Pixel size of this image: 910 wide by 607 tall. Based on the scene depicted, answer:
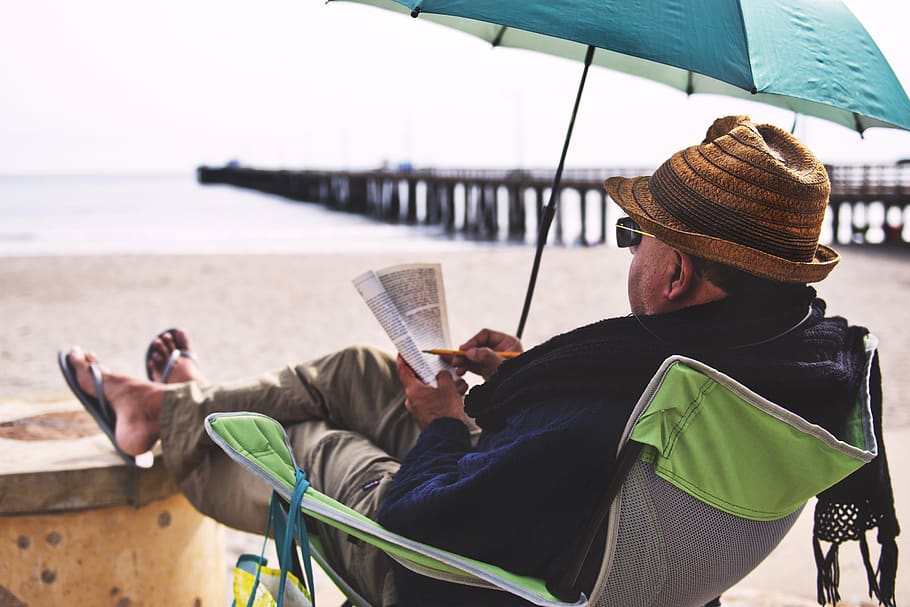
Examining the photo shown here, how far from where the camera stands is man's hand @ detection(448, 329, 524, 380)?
6.54 feet

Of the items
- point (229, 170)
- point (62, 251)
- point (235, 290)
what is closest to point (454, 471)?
point (235, 290)

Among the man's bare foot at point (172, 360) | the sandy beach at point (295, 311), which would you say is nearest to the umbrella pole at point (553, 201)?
the man's bare foot at point (172, 360)

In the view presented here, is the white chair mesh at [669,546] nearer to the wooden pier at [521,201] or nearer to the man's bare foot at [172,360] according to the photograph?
the man's bare foot at [172,360]

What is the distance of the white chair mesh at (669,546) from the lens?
141 centimetres

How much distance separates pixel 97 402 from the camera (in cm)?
243

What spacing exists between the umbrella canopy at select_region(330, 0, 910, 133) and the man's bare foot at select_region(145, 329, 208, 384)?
50.1 inches

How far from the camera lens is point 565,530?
146cm

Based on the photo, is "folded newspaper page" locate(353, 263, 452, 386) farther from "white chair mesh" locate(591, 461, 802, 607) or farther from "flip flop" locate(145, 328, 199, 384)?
"flip flop" locate(145, 328, 199, 384)

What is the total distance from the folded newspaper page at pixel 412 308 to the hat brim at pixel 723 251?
62cm

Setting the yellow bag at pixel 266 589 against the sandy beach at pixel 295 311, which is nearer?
the yellow bag at pixel 266 589

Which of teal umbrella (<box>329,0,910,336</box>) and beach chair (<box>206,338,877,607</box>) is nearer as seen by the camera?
beach chair (<box>206,338,877,607</box>)

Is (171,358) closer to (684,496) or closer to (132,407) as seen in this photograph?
(132,407)

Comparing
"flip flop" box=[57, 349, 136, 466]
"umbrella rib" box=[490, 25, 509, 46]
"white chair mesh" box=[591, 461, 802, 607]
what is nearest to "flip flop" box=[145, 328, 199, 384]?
"flip flop" box=[57, 349, 136, 466]

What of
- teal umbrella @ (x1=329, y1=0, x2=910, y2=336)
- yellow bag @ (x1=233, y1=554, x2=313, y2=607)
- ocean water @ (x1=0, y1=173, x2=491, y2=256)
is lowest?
ocean water @ (x1=0, y1=173, x2=491, y2=256)
